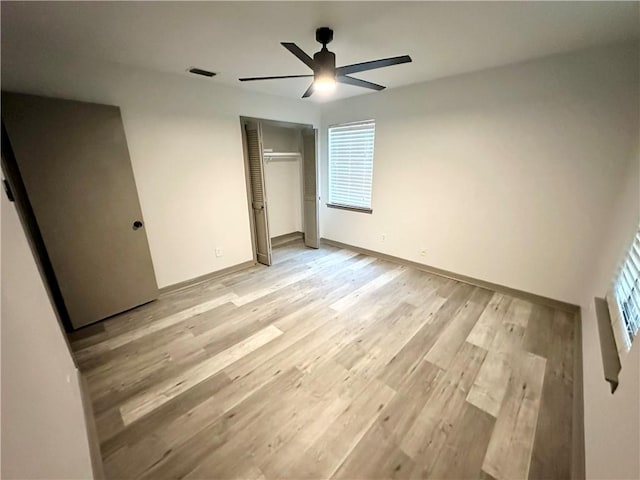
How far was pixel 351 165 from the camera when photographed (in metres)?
4.18

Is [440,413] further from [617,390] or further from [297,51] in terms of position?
[297,51]

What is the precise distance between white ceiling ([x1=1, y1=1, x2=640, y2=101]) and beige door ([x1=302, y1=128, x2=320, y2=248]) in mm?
1707

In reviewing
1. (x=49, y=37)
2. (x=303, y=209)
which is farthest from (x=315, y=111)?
(x=49, y=37)

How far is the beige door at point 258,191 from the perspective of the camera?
11.1 ft

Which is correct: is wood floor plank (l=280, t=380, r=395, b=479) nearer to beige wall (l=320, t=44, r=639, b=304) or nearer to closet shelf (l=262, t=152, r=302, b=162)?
beige wall (l=320, t=44, r=639, b=304)

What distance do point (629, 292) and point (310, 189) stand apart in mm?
3758

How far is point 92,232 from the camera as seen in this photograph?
2.42 m

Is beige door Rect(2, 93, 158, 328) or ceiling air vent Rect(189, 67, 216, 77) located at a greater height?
ceiling air vent Rect(189, 67, 216, 77)

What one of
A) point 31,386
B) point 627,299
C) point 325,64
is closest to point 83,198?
point 31,386

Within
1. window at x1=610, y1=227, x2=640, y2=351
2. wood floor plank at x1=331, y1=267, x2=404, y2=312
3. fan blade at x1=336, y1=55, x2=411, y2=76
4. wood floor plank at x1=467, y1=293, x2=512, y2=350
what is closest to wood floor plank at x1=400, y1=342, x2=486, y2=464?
wood floor plank at x1=467, y1=293, x2=512, y2=350

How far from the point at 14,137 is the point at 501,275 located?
4.79 meters

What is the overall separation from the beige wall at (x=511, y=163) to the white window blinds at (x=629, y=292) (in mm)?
832

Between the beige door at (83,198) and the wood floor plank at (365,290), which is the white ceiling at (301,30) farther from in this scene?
the wood floor plank at (365,290)

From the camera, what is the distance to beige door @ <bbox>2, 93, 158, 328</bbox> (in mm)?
2051
